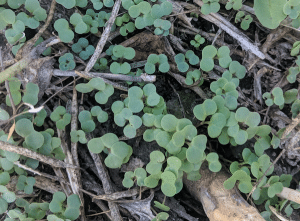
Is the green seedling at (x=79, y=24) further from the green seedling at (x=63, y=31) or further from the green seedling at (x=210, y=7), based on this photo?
the green seedling at (x=210, y=7)

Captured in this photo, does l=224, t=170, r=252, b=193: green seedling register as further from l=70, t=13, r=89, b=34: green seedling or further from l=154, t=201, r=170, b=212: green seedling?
l=70, t=13, r=89, b=34: green seedling

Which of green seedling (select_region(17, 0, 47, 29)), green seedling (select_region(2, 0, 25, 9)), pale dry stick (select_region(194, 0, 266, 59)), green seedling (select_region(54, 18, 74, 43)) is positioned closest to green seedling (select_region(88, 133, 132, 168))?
green seedling (select_region(54, 18, 74, 43))

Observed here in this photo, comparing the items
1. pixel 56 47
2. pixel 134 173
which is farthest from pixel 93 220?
pixel 56 47

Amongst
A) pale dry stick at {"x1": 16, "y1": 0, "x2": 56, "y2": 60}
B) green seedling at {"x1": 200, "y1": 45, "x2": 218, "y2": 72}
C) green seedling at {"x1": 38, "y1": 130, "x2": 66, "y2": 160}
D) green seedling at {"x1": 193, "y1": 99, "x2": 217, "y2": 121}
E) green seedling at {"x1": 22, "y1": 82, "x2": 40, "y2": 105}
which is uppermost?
pale dry stick at {"x1": 16, "y1": 0, "x2": 56, "y2": 60}

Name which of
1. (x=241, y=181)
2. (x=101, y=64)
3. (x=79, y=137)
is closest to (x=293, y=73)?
(x=241, y=181)

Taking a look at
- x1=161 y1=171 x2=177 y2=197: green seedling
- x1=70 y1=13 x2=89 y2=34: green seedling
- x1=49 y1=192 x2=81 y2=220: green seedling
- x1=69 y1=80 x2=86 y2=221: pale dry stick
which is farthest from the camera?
x1=70 y1=13 x2=89 y2=34: green seedling

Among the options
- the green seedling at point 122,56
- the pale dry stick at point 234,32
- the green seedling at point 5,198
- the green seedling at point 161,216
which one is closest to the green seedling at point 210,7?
the pale dry stick at point 234,32

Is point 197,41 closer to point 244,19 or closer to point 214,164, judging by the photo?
point 244,19

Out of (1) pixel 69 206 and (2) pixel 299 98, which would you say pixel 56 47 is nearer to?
(1) pixel 69 206

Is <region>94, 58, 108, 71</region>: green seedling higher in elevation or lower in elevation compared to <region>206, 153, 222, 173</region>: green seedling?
higher
